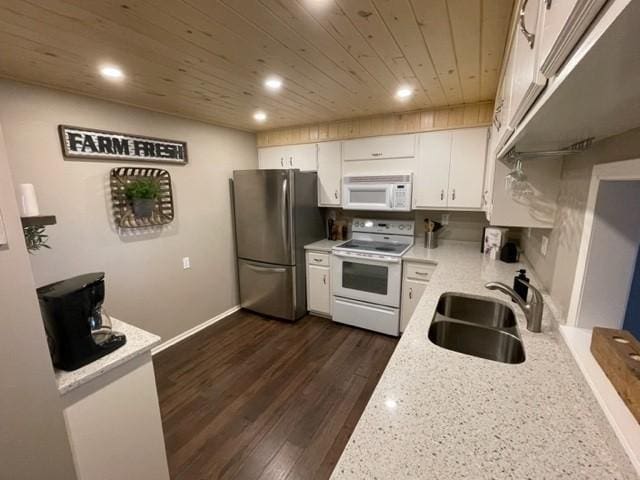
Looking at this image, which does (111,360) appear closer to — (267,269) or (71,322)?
(71,322)

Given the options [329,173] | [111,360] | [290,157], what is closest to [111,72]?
[111,360]

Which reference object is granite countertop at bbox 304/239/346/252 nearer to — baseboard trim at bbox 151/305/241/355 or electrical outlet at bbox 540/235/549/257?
baseboard trim at bbox 151/305/241/355

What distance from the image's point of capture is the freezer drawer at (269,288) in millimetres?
3127

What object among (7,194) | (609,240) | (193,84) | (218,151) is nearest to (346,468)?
(609,240)

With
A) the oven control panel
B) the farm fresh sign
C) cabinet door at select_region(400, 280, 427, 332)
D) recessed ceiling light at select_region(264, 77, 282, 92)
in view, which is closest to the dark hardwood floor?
cabinet door at select_region(400, 280, 427, 332)

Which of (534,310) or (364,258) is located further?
(364,258)

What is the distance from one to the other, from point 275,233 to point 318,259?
58 cm

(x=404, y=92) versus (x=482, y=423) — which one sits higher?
(x=404, y=92)

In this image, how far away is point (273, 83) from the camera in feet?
6.26

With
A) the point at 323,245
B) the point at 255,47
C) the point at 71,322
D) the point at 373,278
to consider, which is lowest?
the point at 373,278

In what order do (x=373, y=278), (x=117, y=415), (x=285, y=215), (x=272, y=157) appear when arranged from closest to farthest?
(x=117, y=415)
(x=373, y=278)
(x=285, y=215)
(x=272, y=157)

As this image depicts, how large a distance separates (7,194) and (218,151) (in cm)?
243

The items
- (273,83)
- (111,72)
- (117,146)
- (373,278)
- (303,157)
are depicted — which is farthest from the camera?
(303,157)

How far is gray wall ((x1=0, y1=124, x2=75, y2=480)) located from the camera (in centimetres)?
90
